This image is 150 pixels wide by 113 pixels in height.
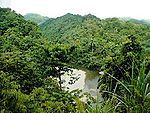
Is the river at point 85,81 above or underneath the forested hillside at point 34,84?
underneath

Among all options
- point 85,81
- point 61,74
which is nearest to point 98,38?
point 85,81

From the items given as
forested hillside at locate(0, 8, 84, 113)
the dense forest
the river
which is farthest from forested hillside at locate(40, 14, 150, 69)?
forested hillside at locate(0, 8, 84, 113)

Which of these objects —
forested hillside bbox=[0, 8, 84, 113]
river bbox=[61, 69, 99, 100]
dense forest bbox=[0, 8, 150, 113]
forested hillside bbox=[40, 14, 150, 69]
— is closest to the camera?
dense forest bbox=[0, 8, 150, 113]

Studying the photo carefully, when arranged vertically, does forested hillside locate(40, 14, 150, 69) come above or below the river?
above

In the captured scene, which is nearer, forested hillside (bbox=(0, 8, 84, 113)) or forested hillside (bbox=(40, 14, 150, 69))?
forested hillside (bbox=(0, 8, 84, 113))

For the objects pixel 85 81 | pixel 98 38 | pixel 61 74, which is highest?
pixel 98 38

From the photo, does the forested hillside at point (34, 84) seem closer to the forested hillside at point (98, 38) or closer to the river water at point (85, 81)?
the river water at point (85, 81)

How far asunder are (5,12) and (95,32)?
14.6m

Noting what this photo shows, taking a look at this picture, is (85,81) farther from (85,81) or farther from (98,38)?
(98,38)

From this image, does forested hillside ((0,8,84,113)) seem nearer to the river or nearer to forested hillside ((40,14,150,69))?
the river

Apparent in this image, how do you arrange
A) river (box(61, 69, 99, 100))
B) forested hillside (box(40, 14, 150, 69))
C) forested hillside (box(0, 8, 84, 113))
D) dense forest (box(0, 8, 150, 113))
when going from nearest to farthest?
dense forest (box(0, 8, 150, 113)), forested hillside (box(0, 8, 84, 113)), river (box(61, 69, 99, 100)), forested hillside (box(40, 14, 150, 69))

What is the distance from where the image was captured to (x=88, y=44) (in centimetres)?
3806

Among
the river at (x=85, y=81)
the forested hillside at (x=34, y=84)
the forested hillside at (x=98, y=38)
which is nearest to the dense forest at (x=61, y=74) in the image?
the forested hillside at (x=34, y=84)

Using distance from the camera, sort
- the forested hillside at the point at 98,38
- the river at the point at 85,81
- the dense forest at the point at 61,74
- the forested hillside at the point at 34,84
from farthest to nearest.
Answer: the forested hillside at the point at 98,38 < the river at the point at 85,81 < the forested hillside at the point at 34,84 < the dense forest at the point at 61,74
